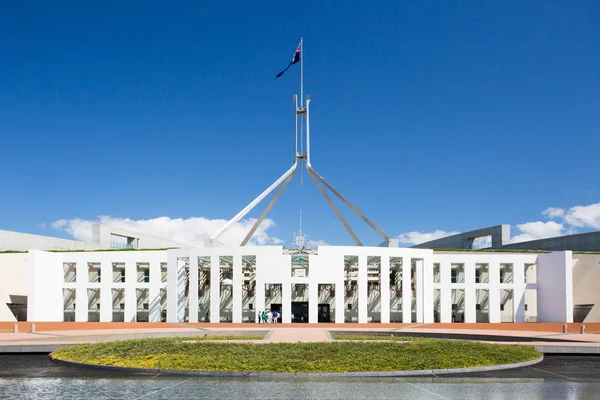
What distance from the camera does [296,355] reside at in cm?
1545

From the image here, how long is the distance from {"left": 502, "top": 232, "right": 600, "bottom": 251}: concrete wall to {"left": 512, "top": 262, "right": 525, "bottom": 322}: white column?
10.5 m

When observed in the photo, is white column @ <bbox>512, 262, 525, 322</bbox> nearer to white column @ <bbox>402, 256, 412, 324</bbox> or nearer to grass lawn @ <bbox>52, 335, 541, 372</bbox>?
white column @ <bbox>402, 256, 412, 324</bbox>

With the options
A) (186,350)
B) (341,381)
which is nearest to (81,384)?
(186,350)

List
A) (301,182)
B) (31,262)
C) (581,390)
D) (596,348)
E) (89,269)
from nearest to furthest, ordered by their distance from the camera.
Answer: (581,390) < (596,348) < (31,262) < (89,269) < (301,182)

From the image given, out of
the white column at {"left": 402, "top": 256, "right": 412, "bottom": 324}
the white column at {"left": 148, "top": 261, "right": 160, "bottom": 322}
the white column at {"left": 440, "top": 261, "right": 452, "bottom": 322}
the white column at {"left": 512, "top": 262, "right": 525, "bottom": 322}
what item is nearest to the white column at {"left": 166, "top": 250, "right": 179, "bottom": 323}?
the white column at {"left": 148, "top": 261, "right": 160, "bottom": 322}

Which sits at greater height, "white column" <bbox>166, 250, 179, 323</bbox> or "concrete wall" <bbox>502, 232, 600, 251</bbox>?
"concrete wall" <bbox>502, 232, 600, 251</bbox>

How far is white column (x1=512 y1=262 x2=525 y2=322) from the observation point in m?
39.4

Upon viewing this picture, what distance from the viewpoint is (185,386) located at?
1201cm

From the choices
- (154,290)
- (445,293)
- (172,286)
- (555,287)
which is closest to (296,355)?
(172,286)

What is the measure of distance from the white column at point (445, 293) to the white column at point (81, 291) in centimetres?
2379

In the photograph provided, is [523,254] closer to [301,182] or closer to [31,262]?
[301,182]

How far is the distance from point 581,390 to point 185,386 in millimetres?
7990

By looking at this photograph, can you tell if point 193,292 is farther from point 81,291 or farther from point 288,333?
point 288,333

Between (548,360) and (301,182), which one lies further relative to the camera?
(301,182)
